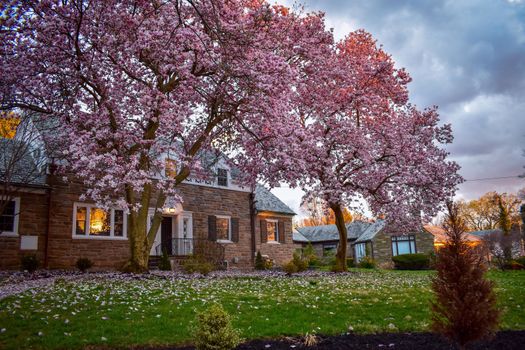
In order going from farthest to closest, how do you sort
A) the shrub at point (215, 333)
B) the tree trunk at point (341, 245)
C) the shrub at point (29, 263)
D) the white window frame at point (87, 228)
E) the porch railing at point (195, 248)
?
the porch railing at point (195, 248) < the tree trunk at point (341, 245) < the white window frame at point (87, 228) < the shrub at point (29, 263) < the shrub at point (215, 333)

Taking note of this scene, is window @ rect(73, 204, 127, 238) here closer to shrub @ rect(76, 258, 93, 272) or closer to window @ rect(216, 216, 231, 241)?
shrub @ rect(76, 258, 93, 272)

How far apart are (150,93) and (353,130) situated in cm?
1027

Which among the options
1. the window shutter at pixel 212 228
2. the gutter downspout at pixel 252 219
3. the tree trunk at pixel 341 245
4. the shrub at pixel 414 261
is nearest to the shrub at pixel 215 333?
the tree trunk at pixel 341 245

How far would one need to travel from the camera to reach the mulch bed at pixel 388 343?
5.55m

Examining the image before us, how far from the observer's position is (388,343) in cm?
580

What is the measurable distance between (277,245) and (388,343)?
23.2 m

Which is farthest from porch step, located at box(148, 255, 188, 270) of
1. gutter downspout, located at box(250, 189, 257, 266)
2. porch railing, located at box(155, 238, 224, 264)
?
gutter downspout, located at box(250, 189, 257, 266)

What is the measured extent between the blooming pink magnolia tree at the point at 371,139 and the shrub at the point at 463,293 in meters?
13.7

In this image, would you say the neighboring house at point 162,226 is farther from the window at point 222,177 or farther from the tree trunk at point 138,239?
the tree trunk at point 138,239

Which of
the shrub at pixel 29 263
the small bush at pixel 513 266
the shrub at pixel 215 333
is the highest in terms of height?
the shrub at pixel 29 263

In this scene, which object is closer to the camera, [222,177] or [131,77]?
[131,77]

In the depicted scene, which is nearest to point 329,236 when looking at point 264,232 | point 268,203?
point 268,203

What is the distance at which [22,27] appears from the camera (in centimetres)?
1225

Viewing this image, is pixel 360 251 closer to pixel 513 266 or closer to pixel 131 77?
pixel 513 266
